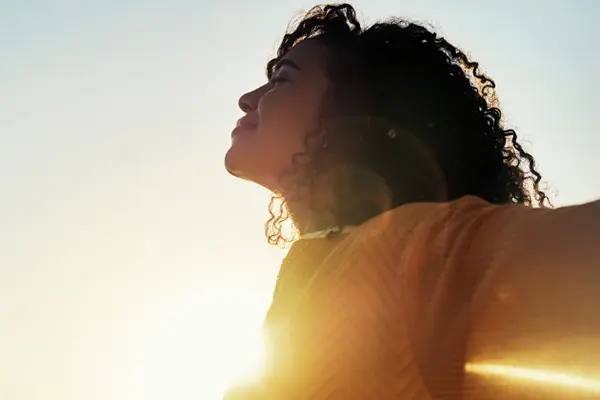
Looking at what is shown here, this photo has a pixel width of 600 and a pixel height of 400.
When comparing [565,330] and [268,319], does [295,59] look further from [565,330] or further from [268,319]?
[565,330]

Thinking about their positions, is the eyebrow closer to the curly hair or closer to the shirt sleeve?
the curly hair

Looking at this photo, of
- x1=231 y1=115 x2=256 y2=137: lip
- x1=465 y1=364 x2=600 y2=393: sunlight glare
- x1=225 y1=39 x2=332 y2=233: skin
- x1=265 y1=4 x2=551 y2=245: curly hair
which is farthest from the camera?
x1=231 y1=115 x2=256 y2=137: lip

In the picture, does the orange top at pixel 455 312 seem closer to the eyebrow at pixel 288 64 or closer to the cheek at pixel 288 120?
the cheek at pixel 288 120

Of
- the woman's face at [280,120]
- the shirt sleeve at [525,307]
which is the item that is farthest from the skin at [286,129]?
the shirt sleeve at [525,307]

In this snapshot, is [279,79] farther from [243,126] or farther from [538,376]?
[538,376]

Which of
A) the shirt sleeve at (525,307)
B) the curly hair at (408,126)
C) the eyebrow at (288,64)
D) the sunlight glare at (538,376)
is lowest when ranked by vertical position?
the sunlight glare at (538,376)

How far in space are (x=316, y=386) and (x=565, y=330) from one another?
297mm

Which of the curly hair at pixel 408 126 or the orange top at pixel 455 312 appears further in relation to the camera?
the curly hair at pixel 408 126

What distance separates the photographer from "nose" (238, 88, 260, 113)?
165 centimetres

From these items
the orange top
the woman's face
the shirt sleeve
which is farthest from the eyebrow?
the shirt sleeve

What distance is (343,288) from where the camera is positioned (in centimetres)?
85

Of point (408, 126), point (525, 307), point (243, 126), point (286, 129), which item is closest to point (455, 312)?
point (525, 307)

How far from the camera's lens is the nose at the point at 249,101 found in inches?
64.9

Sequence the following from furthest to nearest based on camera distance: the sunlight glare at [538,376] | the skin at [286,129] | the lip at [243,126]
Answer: the lip at [243,126]
the skin at [286,129]
the sunlight glare at [538,376]
